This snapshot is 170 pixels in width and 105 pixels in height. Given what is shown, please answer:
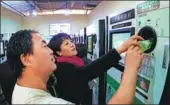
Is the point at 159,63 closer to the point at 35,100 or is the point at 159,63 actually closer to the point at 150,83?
the point at 150,83

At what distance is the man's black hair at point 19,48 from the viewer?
1.04 m

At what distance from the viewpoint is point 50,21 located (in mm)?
11422

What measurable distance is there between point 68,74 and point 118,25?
0.56 metres

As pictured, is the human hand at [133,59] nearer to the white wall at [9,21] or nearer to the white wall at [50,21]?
the white wall at [9,21]

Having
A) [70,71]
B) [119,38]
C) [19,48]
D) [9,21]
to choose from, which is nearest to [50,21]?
[9,21]

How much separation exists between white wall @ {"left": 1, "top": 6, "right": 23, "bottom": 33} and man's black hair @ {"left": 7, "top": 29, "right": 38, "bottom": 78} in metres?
7.85

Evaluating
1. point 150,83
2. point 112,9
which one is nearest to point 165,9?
point 150,83

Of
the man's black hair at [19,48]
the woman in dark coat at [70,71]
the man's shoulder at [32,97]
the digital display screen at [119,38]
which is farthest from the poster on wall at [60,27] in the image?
the man's shoulder at [32,97]

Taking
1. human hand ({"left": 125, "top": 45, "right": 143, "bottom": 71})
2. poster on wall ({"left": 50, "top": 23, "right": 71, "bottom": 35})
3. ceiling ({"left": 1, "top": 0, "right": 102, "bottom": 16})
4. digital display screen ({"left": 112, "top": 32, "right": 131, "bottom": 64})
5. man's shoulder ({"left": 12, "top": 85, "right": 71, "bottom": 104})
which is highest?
ceiling ({"left": 1, "top": 0, "right": 102, "bottom": 16})

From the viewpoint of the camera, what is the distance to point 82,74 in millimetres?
1662

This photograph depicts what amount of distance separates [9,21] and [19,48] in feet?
29.5

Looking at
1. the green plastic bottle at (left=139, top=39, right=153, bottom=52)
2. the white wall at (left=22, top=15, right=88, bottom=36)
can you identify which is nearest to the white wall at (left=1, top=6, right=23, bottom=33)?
the white wall at (left=22, top=15, right=88, bottom=36)

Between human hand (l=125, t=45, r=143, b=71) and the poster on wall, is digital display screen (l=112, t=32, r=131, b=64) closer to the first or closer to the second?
human hand (l=125, t=45, r=143, b=71)

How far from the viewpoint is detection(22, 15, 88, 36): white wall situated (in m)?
11.4
